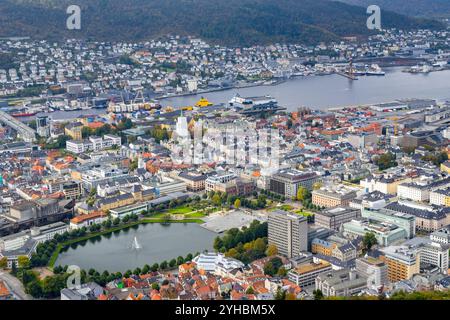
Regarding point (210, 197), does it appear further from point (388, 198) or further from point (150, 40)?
point (150, 40)

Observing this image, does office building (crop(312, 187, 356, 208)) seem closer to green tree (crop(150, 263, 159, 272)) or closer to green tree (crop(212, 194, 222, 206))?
green tree (crop(212, 194, 222, 206))

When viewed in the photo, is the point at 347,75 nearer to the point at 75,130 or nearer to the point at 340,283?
the point at 75,130

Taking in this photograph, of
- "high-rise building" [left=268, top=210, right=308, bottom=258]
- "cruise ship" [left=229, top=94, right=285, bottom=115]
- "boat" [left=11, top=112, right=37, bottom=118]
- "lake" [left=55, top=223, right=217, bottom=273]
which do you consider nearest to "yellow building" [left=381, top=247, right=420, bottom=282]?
"high-rise building" [left=268, top=210, right=308, bottom=258]

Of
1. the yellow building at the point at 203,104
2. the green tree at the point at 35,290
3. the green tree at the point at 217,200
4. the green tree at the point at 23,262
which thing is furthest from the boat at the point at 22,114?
the green tree at the point at 35,290

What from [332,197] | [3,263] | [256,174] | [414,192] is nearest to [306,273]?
[332,197]

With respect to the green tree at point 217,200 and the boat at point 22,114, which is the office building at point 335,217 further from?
the boat at point 22,114
